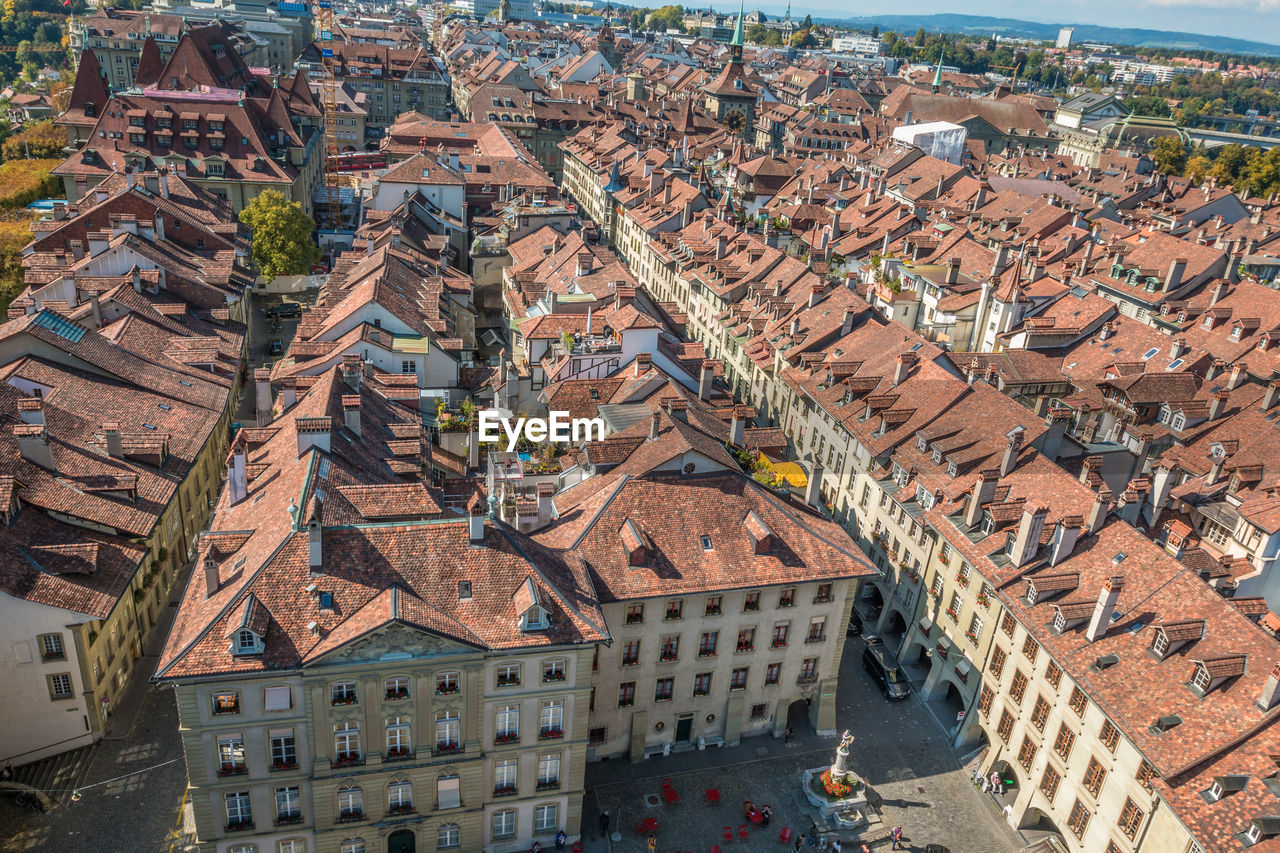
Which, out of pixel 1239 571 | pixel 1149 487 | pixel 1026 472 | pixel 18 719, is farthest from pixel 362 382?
pixel 1239 571

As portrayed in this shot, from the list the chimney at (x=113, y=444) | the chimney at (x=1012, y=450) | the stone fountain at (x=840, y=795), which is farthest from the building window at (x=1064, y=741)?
the chimney at (x=113, y=444)

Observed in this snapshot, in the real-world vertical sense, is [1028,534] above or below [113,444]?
above

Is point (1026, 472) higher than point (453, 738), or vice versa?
point (1026, 472)

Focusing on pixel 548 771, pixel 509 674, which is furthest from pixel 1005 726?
pixel 509 674

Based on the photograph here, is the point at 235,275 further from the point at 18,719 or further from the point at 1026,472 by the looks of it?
the point at 1026,472

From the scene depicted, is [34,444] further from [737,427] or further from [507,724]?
[737,427]

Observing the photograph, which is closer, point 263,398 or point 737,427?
point 737,427

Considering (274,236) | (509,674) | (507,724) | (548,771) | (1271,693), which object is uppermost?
(1271,693)

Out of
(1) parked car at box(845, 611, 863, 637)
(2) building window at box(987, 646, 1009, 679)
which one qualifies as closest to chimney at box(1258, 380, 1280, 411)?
(1) parked car at box(845, 611, 863, 637)
